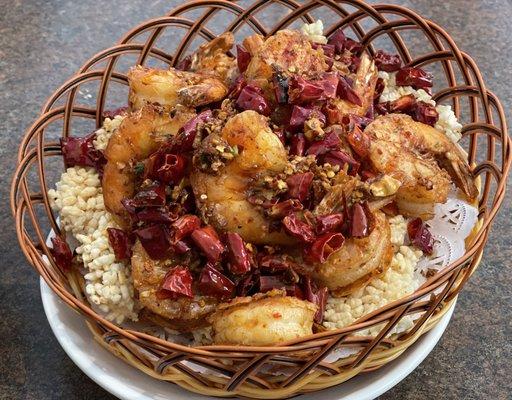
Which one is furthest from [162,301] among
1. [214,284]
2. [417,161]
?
[417,161]

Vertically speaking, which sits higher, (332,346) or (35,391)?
(332,346)

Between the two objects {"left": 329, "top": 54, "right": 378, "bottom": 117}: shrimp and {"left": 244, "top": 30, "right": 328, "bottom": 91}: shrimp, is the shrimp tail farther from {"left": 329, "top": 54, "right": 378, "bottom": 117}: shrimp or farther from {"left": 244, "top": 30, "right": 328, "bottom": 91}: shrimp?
{"left": 244, "top": 30, "right": 328, "bottom": 91}: shrimp

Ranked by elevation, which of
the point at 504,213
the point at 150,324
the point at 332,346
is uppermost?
the point at 332,346

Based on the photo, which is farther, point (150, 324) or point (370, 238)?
point (150, 324)

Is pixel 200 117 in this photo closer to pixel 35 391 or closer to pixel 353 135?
pixel 353 135

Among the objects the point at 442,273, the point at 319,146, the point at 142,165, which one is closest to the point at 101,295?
the point at 142,165

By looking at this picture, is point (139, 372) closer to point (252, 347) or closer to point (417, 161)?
point (252, 347)

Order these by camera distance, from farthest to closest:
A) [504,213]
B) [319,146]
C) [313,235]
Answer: [504,213]
[319,146]
[313,235]
